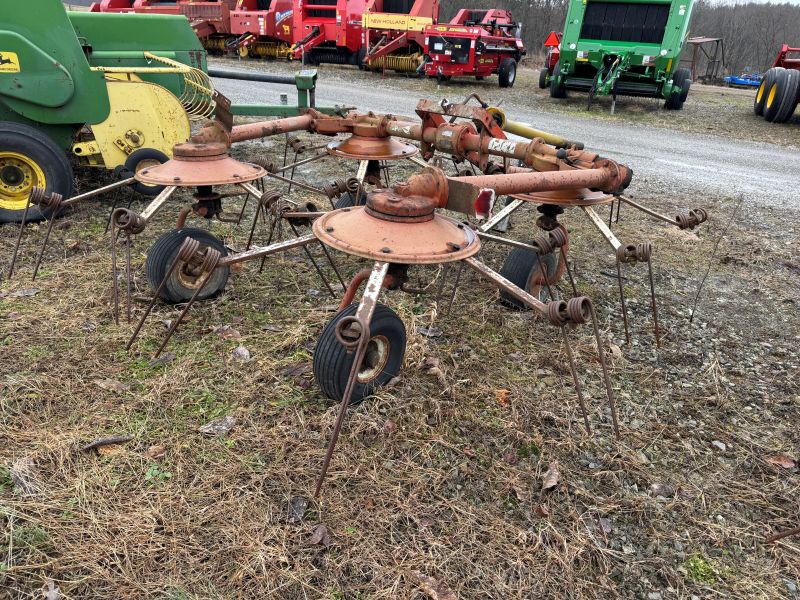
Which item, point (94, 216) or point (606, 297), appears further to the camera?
point (94, 216)

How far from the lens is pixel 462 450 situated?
2.29m

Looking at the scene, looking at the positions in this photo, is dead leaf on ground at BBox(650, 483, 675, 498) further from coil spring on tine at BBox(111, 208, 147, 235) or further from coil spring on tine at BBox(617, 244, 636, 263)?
coil spring on tine at BBox(111, 208, 147, 235)

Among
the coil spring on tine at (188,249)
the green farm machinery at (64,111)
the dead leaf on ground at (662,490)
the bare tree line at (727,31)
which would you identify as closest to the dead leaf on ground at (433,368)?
the dead leaf on ground at (662,490)

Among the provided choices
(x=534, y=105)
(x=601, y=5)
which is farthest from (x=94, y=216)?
(x=601, y=5)

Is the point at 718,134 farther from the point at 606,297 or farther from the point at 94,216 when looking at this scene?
the point at 94,216

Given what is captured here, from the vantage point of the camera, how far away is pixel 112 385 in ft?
8.25

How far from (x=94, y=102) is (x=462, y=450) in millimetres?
3884

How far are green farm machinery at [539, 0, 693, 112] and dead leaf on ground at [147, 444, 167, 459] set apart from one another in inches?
431

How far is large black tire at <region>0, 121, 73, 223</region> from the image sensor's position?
3.96 meters

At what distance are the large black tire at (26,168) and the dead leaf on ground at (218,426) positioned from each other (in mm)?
2672

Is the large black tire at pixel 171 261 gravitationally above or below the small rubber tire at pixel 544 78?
below

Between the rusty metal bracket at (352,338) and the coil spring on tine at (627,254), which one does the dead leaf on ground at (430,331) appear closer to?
the coil spring on tine at (627,254)

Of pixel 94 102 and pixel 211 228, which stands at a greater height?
pixel 94 102

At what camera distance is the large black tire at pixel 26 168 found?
13.0 feet
